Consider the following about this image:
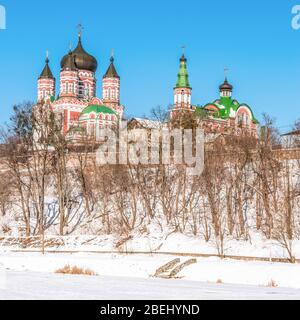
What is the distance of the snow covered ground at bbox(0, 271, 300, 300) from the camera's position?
49.2 ft

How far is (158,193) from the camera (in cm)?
3944

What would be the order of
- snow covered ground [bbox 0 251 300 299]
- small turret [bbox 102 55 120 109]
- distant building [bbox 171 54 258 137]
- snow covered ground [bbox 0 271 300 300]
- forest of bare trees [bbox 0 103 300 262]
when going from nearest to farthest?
snow covered ground [bbox 0 271 300 300] → snow covered ground [bbox 0 251 300 299] → forest of bare trees [bbox 0 103 300 262] → distant building [bbox 171 54 258 137] → small turret [bbox 102 55 120 109]

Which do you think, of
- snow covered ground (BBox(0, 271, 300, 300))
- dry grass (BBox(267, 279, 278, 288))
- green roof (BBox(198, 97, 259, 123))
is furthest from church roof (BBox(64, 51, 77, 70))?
dry grass (BBox(267, 279, 278, 288))

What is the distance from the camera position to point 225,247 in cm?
3048

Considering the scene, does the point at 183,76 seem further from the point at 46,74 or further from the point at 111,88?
the point at 46,74

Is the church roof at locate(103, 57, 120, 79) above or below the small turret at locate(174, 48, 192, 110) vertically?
above

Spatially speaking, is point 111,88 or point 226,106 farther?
point 111,88

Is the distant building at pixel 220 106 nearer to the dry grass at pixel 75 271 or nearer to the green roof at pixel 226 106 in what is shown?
the green roof at pixel 226 106

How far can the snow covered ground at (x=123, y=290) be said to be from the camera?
49.2 ft

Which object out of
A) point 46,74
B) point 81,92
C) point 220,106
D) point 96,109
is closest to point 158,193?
point 96,109

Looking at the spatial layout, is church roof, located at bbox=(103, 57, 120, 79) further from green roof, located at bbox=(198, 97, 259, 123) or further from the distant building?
green roof, located at bbox=(198, 97, 259, 123)

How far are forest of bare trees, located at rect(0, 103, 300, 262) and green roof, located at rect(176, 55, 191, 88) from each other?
161ft

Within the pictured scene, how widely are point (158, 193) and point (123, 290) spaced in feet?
75.7
